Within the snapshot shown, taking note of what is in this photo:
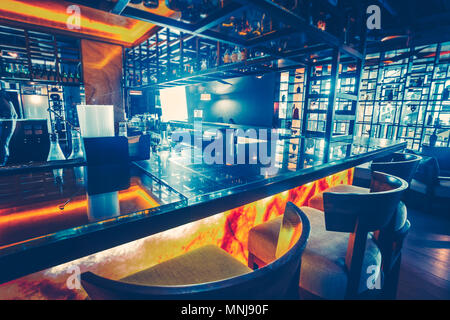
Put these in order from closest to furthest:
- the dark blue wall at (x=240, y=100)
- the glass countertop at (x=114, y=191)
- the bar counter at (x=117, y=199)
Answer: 1. the bar counter at (x=117, y=199)
2. the glass countertop at (x=114, y=191)
3. the dark blue wall at (x=240, y=100)

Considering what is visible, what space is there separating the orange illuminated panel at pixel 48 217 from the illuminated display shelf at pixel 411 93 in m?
6.28

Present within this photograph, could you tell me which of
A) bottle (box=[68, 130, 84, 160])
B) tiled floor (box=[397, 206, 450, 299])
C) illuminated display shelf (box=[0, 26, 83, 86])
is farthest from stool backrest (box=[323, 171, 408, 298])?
illuminated display shelf (box=[0, 26, 83, 86])

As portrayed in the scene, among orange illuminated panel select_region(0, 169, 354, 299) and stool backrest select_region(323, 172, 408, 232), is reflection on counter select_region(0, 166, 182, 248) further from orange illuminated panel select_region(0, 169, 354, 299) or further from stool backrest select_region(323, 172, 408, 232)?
stool backrest select_region(323, 172, 408, 232)

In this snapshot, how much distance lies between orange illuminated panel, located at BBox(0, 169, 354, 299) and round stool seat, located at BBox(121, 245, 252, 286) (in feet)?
0.60

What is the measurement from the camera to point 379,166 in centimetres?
166

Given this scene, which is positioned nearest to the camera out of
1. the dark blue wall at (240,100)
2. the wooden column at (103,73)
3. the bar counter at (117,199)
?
the bar counter at (117,199)

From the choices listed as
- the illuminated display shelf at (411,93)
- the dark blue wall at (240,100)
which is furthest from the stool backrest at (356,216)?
the dark blue wall at (240,100)

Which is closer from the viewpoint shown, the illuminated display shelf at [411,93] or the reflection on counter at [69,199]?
the reflection on counter at [69,199]

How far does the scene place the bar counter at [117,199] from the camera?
67cm

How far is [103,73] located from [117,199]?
5.21 metres

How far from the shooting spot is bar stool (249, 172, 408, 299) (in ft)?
3.18

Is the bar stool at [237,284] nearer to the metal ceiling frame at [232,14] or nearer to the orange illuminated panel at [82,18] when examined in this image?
the metal ceiling frame at [232,14]

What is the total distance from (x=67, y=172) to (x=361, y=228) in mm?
1756
